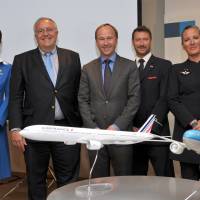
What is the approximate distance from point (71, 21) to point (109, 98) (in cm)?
145

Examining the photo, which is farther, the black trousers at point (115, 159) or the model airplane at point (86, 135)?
the black trousers at point (115, 159)

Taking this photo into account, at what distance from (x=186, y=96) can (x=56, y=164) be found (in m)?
1.06

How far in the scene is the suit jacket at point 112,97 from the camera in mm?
2756

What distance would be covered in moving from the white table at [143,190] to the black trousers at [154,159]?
0.75 m

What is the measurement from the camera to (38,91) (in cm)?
282

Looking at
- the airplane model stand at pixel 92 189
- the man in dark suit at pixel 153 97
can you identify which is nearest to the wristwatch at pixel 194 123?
the man in dark suit at pixel 153 97

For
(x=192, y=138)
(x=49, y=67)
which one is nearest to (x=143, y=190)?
(x=192, y=138)

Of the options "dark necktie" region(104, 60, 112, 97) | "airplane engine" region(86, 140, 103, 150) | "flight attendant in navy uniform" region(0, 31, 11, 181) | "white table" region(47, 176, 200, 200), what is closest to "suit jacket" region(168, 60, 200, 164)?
"dark necktie" region(104, 60, 112, 97)

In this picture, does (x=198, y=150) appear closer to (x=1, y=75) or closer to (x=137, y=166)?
(x=137, y=166)

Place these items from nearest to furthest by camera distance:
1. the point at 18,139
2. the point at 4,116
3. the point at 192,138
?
the point at 192,138 → the point at 18,139 → the point at 4,116

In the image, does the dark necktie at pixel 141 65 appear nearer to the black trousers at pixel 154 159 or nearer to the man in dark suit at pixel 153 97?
the man in dark suit at pixel 153 97

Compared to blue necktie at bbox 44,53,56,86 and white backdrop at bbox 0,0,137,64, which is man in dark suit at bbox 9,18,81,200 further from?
white backdrop at bbox 0,0,137,64

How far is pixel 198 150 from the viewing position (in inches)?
58.9

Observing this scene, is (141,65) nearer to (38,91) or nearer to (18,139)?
(38,91)
